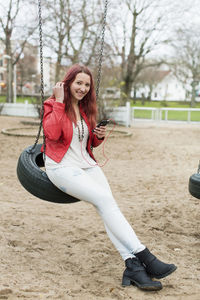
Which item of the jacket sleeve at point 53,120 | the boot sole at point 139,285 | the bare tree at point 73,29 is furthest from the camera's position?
the bare tree at point 73,29

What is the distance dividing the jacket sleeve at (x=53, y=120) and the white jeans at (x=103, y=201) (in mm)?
215

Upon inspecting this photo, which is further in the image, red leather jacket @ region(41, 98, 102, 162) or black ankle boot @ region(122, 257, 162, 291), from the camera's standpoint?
red leather jacket @ region(41, 98, 102, 162)

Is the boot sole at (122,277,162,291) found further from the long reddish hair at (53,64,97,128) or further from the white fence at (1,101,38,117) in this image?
the white fence at (1,101,38,117)

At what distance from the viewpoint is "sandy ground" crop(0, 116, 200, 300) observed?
2.19 m

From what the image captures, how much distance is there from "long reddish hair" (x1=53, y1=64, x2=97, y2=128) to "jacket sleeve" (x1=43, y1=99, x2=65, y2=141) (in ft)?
0.22

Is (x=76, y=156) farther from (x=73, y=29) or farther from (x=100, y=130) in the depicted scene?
(x=73, y=29)

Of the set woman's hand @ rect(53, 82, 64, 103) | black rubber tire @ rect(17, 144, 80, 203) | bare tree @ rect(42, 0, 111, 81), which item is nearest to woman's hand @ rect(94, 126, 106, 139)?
woman's hand @ rect(53, 82, 64, 103)

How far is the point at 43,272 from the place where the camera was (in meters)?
2.42

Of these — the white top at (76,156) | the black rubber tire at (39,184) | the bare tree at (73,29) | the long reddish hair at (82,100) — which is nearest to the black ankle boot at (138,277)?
the black rubber tire at (39,184)

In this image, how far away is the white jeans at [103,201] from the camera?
221cm

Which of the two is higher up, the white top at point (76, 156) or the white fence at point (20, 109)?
the white top at point (76, 156)

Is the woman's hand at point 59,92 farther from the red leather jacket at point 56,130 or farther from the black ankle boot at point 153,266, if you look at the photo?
the black ankle boot at point 153,266

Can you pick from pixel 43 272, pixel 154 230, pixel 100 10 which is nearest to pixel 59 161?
pixel 43 272

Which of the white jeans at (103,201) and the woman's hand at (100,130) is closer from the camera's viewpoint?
the white jeans at (103,201)
